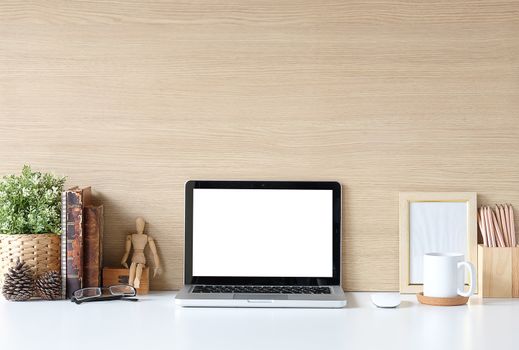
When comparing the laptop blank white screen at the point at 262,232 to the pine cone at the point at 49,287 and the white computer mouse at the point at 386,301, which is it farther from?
the pine cone at the point at 49,287

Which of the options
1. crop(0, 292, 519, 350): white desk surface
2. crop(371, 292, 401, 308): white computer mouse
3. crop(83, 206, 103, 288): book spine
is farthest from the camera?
crop(83, 206, 103, 288): book spine

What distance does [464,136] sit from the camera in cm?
172

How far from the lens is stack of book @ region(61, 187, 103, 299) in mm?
1604

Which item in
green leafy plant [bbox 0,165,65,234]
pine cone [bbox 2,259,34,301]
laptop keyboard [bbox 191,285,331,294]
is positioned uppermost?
green leafy plant [bbox 0,165,65,234]

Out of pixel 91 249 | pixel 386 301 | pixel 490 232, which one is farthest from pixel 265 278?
pixel 490 232

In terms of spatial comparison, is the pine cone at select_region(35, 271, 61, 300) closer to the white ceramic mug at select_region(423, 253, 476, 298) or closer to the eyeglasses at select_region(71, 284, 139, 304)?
the eyeglasses at select_region(71, 284, 139, 304)

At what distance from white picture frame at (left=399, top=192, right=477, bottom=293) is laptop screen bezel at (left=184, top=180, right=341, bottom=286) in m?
0.16

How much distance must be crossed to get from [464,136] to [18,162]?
113 centimetres

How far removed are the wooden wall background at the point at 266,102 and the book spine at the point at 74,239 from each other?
5.9 inches

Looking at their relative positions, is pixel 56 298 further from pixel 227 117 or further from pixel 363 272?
pixel 363 272

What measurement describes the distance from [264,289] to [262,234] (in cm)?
14

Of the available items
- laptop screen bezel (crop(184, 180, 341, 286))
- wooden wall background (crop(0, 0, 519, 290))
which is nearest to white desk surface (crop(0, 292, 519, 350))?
laptop screen bezel (crop(184, 180, 341, 286))

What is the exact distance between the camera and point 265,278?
5.59 ft

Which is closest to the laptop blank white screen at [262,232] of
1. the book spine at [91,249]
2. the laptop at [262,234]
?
the laptop at [262,234]
